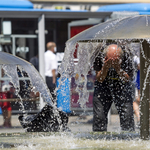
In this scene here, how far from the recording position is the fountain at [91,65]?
3.87 meters

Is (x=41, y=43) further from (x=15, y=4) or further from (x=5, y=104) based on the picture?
(x=5, y=104)

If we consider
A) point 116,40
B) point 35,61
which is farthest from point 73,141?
point 35,61

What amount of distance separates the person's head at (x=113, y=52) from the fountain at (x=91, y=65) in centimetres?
12

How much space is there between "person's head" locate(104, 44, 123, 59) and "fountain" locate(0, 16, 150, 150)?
0.12 meters

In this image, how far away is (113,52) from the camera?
15.7 ft

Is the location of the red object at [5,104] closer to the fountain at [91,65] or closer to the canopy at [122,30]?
the fountain at [91,65]

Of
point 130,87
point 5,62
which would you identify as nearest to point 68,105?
point 130,87

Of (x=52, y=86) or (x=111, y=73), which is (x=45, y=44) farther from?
(x=111, y=73)

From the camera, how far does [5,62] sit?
376cm

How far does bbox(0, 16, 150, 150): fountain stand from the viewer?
387 centimetres

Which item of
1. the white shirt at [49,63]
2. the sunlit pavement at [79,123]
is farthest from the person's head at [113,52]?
the white shirt at [49,63]

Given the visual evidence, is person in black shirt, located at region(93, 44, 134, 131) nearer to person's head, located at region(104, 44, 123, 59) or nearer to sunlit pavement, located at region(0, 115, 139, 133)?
person's head, located at region(104, 44, 123, 59)

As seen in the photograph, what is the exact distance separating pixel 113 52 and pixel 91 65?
41cm

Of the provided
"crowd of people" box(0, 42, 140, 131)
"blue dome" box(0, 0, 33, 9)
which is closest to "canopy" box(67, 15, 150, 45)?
"crowd of people" box(0, 42, 140, 131)
